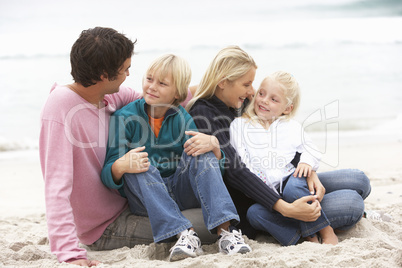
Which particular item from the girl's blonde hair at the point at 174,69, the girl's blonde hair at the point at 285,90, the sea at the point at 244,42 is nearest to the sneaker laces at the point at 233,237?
the girl's blonde hair at the point at 285,90

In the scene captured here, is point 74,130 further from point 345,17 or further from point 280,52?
point 345,17

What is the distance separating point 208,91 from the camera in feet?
9.41

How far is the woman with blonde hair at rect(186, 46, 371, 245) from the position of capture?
2.49 metres

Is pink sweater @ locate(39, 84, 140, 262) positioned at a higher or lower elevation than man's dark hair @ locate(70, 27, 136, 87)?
lower

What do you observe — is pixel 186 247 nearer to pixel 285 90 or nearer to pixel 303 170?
pixel 303 170

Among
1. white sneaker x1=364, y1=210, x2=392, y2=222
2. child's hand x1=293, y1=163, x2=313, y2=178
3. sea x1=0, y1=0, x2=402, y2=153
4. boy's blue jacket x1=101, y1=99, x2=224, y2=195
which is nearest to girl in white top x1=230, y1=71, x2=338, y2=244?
child's hand x1=293, y1=163, x2=313, y2=178

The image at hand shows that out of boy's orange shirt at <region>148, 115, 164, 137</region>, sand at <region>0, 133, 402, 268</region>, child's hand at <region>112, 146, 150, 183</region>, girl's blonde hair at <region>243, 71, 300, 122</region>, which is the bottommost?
sand at <region>0, 133, 402, 268</region>

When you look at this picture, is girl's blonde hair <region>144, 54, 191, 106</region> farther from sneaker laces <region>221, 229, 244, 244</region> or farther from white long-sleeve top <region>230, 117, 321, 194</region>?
sneaker laces <region>221, 229, 244, 244</region>

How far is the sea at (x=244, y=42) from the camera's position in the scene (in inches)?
375

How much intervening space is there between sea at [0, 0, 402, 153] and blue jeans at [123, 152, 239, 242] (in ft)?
20.1

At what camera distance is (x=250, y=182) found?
2535 mm

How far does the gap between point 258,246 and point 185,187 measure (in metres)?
0.54

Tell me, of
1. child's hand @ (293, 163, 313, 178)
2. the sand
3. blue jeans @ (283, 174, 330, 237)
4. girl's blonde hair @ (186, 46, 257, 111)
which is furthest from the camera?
girl's blonde hair @ (186, 46, 257, 111)

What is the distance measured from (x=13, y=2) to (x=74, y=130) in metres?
14.7
